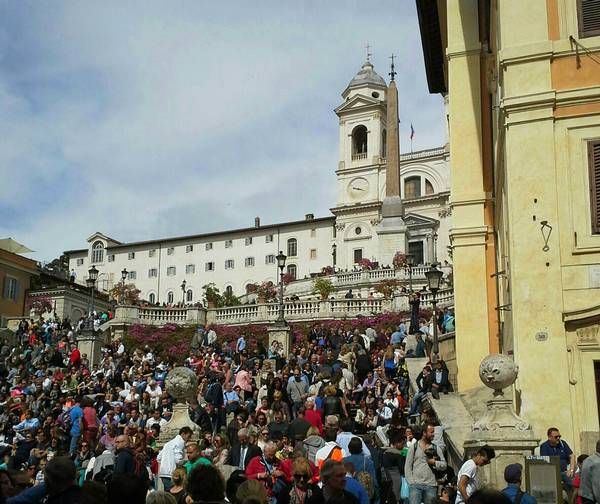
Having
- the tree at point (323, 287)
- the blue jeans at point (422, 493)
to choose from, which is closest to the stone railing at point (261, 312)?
the tree at point (323, 287)

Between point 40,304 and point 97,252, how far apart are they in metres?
50.1

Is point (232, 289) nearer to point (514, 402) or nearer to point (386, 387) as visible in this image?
point (386, 387)

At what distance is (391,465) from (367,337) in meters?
18.5

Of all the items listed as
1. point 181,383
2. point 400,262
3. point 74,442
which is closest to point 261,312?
point 400,262

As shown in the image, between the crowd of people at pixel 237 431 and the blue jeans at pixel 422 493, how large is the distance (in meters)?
0.02

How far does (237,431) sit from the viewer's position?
51.0ft

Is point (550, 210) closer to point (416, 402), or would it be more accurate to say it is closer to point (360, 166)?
point (416, 402)

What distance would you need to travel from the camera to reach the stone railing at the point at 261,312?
144ft

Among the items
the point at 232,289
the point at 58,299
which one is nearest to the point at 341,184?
the point at 232,289

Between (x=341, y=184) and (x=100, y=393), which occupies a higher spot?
(x=341, y=184)

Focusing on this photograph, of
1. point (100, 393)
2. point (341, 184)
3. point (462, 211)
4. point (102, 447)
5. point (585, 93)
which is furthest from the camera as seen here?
point (341, 184)

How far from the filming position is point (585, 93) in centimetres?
1366

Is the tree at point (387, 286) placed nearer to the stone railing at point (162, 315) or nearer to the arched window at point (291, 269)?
the stone railing at point (162, 315)

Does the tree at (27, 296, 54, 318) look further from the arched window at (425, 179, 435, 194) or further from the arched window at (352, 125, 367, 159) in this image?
the arched window at (352, 125, 367, 159)
